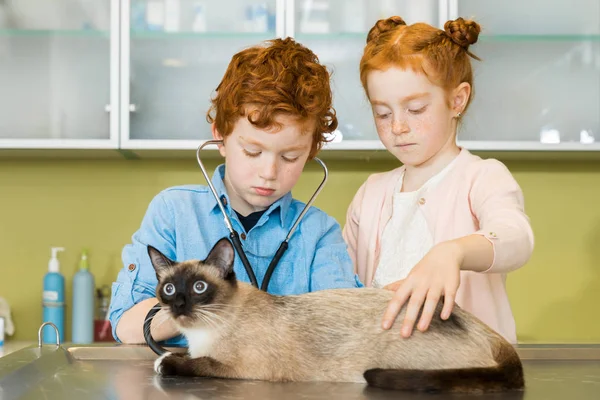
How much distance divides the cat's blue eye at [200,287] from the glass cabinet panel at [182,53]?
138cm

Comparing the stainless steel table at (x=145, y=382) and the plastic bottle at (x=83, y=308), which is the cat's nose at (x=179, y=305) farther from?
the plastic bottle at (x=83, y=308)

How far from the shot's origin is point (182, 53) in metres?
2.09

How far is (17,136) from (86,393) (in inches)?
61.7

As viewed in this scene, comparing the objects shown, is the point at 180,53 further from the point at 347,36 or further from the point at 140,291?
the point at 140,291

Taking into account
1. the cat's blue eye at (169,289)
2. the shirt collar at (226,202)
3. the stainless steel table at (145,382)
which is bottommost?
the stainless steel table at (145,382)

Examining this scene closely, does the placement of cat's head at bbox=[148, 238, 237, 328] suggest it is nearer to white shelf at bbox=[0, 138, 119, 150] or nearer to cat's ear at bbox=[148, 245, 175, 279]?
cat's ear at bbox=[148, 245, 175, 279]

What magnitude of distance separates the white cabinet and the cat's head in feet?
4.40

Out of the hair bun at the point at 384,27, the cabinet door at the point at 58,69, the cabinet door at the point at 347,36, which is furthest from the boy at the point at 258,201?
the cabinet door at the point at 58,69

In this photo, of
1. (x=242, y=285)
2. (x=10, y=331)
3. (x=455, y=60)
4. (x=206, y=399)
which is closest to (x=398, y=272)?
(x=455, y=60)

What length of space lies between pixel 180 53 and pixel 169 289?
1502mm

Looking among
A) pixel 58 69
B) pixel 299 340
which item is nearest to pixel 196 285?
pixel 299 340

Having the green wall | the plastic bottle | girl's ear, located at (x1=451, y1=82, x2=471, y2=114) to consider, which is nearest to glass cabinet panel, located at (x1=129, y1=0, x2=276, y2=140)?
the green wall

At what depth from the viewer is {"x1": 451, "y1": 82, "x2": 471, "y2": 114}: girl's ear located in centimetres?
131

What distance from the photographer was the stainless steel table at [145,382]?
619mm
